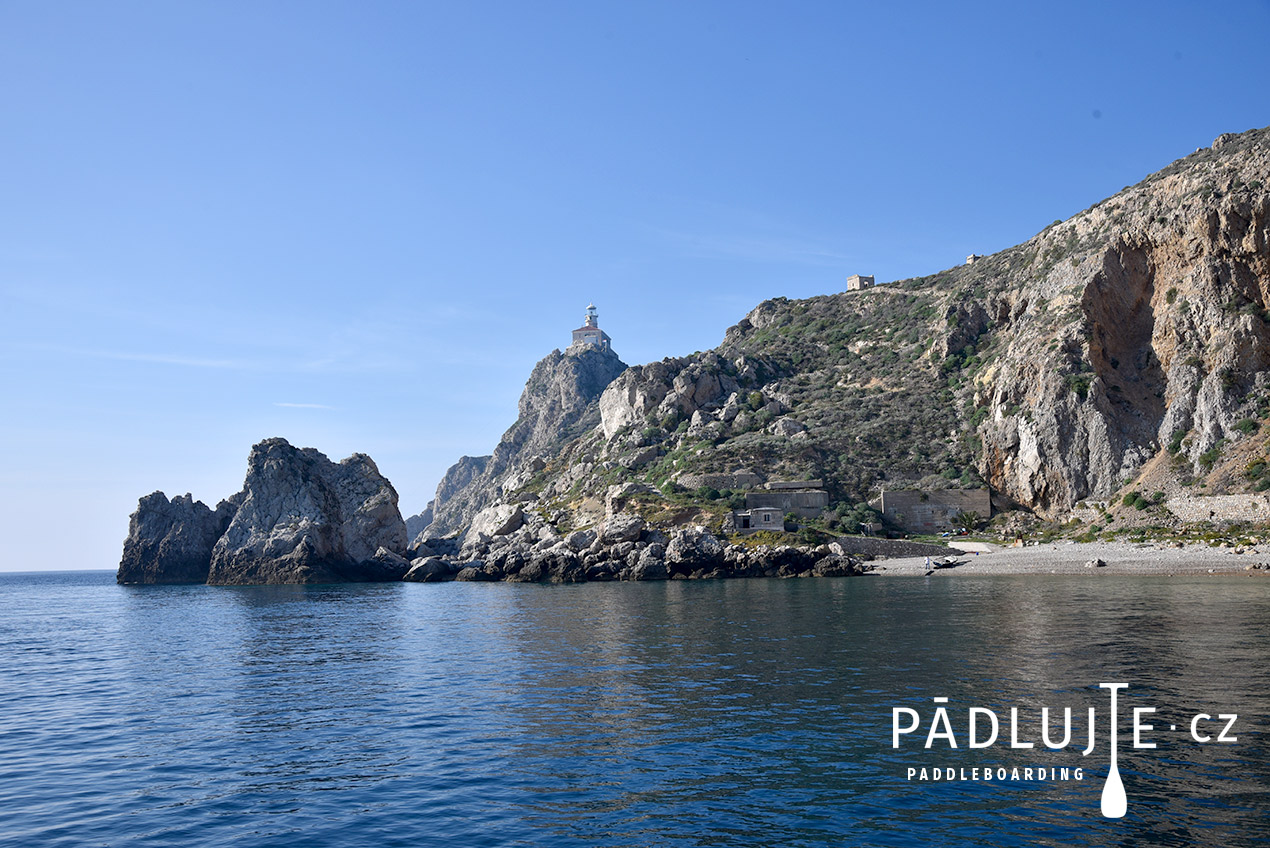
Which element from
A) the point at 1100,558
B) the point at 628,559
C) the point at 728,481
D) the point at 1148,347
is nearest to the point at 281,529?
the point at 628,559

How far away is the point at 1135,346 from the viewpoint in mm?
93938

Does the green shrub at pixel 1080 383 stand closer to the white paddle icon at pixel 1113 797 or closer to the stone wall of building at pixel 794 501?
the stone wall of building at pixel 794 501

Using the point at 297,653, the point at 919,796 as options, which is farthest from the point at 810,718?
the point at 297,653

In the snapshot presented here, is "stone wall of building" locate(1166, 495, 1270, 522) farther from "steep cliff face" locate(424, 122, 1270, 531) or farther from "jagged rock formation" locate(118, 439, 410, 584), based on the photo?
"jagged rock formation" locate(118, 439, 410, 584)

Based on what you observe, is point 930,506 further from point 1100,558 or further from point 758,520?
point 1100,558

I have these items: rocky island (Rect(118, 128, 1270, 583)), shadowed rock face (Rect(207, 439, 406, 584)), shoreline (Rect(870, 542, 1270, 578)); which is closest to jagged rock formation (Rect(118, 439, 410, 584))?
shadowed rock face (Rect(207, 439, 406, 584))

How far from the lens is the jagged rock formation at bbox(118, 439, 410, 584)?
324 feet

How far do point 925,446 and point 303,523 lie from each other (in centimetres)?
7459

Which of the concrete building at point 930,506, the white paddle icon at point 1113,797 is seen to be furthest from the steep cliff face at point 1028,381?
the white paddle icon at point 1113,797

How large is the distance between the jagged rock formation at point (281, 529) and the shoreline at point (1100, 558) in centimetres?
6105

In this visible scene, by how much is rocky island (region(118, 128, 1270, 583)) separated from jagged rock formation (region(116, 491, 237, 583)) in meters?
0.28

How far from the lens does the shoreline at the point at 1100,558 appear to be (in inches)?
2271

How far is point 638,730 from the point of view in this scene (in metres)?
20.8

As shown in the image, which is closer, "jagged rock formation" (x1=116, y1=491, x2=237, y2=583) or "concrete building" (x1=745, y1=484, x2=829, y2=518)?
"concrete building" (x1=745, y1=484, x2=829, y2=518)
